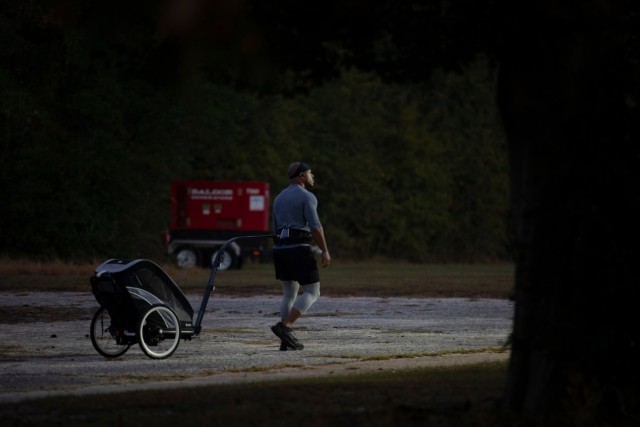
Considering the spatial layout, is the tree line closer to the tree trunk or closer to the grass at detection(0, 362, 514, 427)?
the grass at detection(0, 362, 514, 427)

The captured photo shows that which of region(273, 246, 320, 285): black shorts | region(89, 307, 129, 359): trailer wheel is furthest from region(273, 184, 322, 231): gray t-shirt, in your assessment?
region(89, 307, 129, 359): trailer wheel

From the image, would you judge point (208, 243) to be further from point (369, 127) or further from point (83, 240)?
point (369, 127)

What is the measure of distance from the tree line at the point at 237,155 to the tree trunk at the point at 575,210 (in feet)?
50.4

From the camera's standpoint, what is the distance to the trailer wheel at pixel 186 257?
47.9 metres

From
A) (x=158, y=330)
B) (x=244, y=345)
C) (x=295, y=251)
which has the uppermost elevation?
(x=295, y=251)

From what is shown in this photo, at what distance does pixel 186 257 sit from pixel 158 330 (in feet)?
109

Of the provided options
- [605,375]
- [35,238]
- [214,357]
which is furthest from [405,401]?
[35,238]

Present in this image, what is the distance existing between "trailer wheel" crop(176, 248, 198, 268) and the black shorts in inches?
1271

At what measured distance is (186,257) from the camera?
48031 mm

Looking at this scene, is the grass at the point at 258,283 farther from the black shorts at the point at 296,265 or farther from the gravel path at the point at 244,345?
the black shorts at the point at 296,265

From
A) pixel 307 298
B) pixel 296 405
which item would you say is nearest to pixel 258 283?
pixel 307 298

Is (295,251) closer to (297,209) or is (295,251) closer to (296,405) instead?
(297,209)

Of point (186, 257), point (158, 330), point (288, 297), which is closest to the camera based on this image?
point (158, 330)

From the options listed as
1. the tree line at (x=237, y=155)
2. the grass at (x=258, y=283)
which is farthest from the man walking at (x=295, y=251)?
the grass at (x=258, y=283)
